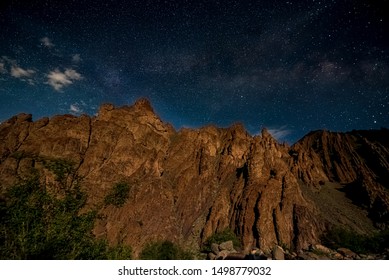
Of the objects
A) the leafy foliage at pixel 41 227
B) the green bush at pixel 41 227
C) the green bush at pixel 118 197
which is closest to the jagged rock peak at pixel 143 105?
the green bush at pixel 118 197

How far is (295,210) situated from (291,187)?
4729 mm

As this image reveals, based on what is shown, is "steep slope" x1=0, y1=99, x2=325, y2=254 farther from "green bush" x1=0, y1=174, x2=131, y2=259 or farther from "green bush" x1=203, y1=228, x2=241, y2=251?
"green bush" x1=0, y1=174, x2=131, y2=259

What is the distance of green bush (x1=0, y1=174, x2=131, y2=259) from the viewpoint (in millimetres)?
7789

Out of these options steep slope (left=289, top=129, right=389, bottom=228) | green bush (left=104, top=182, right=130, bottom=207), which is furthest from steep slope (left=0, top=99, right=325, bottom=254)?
steep slope (left=289, top=129, right=389, bottom=228)

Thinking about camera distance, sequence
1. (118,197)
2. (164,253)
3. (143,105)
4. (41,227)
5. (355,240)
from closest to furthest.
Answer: (41,227) → (164,253) → (118,197) → (355,240) → (143,105)

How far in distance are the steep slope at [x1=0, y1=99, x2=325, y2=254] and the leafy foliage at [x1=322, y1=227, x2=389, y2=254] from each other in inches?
94.4

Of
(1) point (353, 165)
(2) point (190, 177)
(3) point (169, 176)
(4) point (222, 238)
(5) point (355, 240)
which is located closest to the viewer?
(5) point (355, 240)

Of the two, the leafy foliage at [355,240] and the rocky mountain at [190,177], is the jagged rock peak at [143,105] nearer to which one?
the rocky mountain at [190,177]

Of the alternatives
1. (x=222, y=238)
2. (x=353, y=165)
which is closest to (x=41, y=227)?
(x=222, y=238)

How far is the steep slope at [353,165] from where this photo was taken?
187ft

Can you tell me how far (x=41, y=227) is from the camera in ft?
26.9

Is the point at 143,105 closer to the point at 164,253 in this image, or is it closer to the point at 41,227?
the point at 164,253

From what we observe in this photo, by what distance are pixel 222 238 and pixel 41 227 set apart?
3931 centimetres

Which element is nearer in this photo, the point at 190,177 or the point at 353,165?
the point at 190,177
